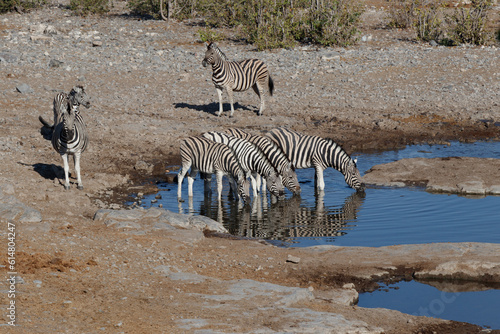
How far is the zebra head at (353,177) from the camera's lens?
47.8ft

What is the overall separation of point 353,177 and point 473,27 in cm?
1361

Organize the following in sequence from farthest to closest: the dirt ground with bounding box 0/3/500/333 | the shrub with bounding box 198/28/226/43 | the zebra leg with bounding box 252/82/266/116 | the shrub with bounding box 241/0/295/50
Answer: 1. the shrub with bounding box 198/28/226/43
2. the shrub with bounding box 241/0/295/50
3. the zebra leg with bounding box 252/82/266/116
4. the dirt ground with bounding box 0/3/500/333

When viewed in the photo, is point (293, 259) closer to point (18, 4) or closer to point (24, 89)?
point (24, 89)

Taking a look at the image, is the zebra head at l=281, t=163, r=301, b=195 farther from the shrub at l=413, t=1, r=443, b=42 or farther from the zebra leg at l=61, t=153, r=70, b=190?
the shrub at l=413, t=1, r=443, b=42

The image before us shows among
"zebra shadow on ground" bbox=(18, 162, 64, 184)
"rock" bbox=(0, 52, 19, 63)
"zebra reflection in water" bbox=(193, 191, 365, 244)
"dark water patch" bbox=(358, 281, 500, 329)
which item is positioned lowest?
"dark water patch" bbox=(358, 281, 500, 329)

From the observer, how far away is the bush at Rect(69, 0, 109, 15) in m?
31.3

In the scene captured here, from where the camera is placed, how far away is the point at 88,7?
103 feet

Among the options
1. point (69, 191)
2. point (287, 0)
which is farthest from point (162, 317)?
point (287, 0)

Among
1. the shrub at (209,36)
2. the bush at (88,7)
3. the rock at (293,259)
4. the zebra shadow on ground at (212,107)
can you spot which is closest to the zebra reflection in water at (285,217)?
the rock at (293,259)

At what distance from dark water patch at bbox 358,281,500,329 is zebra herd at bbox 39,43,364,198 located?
5.43m

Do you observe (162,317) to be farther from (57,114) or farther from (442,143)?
(442,143)

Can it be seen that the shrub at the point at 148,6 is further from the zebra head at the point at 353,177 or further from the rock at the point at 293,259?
the rock at the point at 293,259

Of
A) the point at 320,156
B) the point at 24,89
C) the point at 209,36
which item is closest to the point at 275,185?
the point at 320,156

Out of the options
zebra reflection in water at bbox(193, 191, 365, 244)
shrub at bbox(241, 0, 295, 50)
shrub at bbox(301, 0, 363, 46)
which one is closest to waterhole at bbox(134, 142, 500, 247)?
zebra reflection in water at bbox(193, 191, 365, 244)
